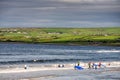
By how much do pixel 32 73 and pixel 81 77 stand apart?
32.3 feet

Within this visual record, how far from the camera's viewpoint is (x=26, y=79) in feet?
230

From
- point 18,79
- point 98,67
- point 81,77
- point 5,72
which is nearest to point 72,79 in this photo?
point 81,77

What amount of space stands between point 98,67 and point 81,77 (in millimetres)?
21077

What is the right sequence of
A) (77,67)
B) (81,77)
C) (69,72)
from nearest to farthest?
(81,77) → (69,72) → (77,67)

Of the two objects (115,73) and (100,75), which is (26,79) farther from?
(115,73)

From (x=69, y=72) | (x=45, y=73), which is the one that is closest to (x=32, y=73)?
(x=45, y=73)

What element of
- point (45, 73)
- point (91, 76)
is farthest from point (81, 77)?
point (45, 73)

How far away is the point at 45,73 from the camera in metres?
80.2

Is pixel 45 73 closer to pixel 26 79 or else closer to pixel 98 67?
pixel 26 79

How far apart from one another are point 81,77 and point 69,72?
8240mm

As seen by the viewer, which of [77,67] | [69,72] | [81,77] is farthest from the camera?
[77,67]

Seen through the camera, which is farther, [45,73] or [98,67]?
[98,67]

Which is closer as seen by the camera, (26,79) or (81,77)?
(26,79)

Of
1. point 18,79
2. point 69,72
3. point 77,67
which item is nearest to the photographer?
point 18,79
